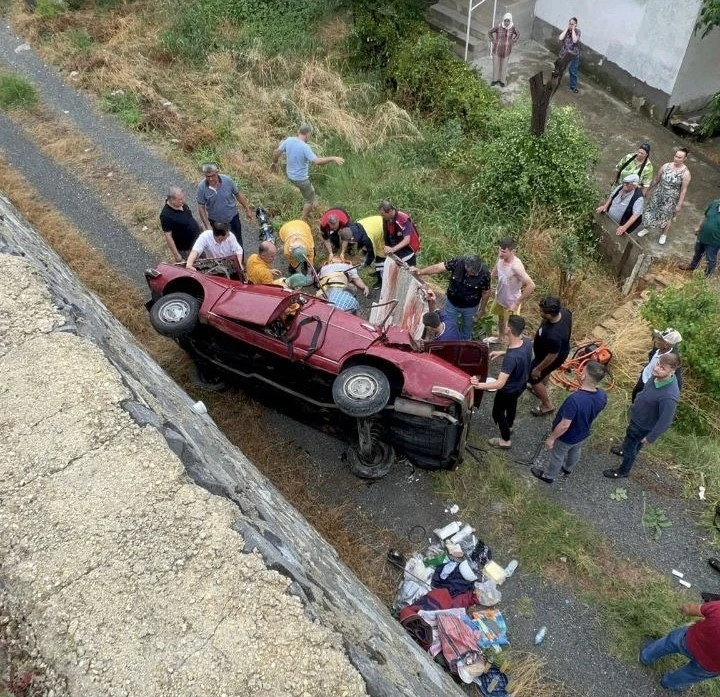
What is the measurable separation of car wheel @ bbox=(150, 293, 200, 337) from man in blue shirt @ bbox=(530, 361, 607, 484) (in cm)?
328

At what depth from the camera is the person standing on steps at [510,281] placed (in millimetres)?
5915

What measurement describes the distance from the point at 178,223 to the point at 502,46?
7.22 metres

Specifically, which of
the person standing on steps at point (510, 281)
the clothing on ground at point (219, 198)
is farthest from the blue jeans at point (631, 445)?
the clothing on ground at point (219, 198)

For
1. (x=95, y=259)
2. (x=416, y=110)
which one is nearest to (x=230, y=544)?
(x=95, y=259)

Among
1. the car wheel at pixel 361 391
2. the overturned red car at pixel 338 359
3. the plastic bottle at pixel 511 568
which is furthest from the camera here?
the plastic bottle at pixel 511 568

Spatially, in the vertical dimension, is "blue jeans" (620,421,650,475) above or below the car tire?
above

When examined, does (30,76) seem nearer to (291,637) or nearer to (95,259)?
(95,259)

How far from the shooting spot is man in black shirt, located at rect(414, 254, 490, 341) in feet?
19.2

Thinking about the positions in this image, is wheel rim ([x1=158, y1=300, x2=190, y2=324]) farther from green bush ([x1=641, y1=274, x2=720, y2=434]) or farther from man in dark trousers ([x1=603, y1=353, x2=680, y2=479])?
green bush ([x1=641, y1=274, x2=720, y2=434])

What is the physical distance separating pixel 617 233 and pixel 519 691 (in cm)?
584

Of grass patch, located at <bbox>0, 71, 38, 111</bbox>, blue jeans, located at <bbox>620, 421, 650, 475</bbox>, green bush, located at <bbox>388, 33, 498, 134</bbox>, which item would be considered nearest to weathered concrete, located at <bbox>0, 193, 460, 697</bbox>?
blue jeans, located at <bbox>620, 421, 650, 475</bbox>

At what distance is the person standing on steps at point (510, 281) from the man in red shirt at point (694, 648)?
313 centimetres

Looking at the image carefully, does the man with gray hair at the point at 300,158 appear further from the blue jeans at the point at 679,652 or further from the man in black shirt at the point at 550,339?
the blue jeans at the point at 679,652

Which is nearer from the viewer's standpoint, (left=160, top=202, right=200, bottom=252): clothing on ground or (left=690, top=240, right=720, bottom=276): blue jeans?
(left=160, top=202, right=200, bottom=252): clothing on ground
